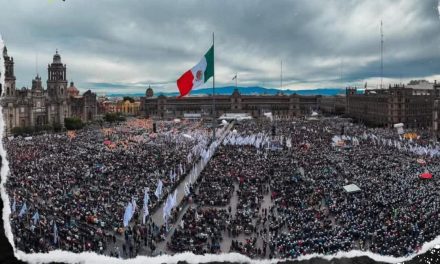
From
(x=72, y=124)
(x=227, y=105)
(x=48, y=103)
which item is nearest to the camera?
(x=72, y=124)

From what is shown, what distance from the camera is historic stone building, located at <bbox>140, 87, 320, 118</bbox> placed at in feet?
439

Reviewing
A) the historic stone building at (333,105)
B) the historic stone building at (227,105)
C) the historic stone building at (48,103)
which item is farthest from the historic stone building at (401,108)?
the historic stone building at (48,103)

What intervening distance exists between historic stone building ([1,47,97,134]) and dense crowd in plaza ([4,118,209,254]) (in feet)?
102

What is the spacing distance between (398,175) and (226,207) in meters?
12.5

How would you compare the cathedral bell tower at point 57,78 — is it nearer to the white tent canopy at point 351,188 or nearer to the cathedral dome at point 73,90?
the cathedral dome at point 73,90

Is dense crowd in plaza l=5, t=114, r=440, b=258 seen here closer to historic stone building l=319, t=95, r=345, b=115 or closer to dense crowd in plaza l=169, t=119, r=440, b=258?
dense crowd in plaza l=169, t=119, r=440, b=258

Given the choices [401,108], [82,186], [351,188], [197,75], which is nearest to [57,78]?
[401,108]

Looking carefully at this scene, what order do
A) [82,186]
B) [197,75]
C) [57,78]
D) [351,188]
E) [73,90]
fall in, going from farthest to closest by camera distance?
[73,90] → [57,78] → [197,75] → [82,186] → [351,188]

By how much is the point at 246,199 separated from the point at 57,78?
A: 81303 millimetres

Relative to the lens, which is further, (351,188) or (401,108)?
(401,108)

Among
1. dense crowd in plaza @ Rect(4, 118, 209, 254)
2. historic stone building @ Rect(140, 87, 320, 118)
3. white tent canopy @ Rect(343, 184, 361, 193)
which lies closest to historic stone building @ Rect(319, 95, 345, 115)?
historic stone building @ Rect(140, 87, 320, 118)

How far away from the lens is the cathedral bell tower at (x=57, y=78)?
9370 centimetres

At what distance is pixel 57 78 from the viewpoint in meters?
94.4

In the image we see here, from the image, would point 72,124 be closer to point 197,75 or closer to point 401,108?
point 197,75
